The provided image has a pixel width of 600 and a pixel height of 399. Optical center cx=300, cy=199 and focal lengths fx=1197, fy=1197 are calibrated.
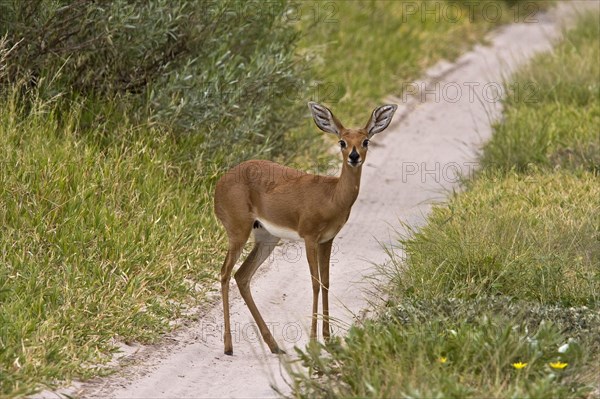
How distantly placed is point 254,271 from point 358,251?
75.0 inches

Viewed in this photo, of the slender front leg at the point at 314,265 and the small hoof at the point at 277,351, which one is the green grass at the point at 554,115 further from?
the small hoof at the point at 277,351

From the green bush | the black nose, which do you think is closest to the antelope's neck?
the black nose

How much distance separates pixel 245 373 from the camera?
7.51 meters

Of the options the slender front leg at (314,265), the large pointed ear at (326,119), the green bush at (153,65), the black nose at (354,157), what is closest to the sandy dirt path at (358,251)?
the slender front leg at (314,265)

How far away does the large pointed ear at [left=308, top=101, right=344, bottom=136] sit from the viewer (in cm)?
796

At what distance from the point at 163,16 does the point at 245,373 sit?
4.21 m

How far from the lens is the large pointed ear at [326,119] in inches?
313

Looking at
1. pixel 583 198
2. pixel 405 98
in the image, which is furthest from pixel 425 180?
A: pixel 405 98

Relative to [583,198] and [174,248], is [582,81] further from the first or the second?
[174,248]

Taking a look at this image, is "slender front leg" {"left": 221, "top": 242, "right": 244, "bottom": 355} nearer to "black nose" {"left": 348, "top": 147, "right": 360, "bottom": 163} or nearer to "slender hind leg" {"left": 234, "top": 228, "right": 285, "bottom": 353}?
"slender hind leg" {"left": 234, "top": 228, "right": 285, "bottom": 353}

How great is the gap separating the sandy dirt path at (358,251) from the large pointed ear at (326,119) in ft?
4.08

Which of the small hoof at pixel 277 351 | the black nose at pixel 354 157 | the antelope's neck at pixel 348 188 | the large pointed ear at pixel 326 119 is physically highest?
the large pointed ear at pixel 326 119

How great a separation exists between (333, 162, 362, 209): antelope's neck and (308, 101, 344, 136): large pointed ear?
0.94ft

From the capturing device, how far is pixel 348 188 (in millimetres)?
7832
